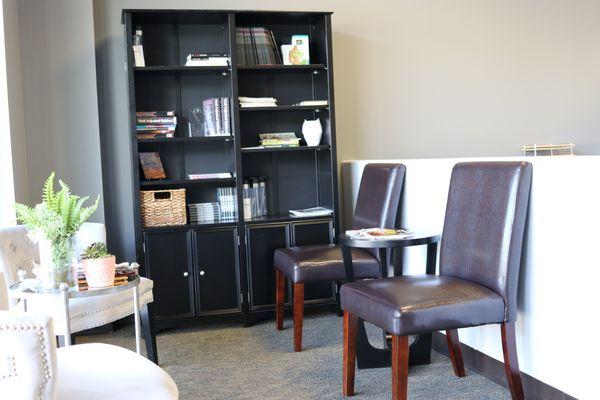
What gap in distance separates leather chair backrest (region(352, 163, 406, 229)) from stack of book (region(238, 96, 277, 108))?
77 cm

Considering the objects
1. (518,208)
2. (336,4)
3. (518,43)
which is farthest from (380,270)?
(518,43)

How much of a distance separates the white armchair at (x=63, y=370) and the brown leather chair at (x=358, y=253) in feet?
5.84

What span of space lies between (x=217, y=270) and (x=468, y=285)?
2029 mm

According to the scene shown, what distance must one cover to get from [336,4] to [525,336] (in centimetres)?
294

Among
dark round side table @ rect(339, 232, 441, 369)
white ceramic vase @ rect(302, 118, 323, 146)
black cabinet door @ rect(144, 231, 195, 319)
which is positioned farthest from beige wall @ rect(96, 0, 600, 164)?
dark round side table @ rect(339, 232, 441, 369)

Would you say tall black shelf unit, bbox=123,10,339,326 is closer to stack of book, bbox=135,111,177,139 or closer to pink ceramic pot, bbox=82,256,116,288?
stack of book, bbox=135,111,177,139

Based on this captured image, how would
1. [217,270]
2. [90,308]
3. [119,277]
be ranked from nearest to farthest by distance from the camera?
Result: [119,277]
[90,308]
[217,270]

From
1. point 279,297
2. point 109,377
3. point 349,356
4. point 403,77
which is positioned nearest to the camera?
point 109,377

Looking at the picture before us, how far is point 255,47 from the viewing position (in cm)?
471

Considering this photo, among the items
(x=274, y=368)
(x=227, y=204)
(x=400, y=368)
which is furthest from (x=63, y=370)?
(x=227, y=204)

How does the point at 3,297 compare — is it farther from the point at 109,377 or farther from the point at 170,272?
the point at 170,272

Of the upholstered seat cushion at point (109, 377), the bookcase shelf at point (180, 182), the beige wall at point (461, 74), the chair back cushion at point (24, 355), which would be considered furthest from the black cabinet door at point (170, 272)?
the chair back cushion at point (24, 355)

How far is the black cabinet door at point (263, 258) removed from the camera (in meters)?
4.55

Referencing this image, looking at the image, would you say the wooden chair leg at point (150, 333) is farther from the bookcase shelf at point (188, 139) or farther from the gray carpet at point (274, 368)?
the bookcase shelf at point (188, 139)
